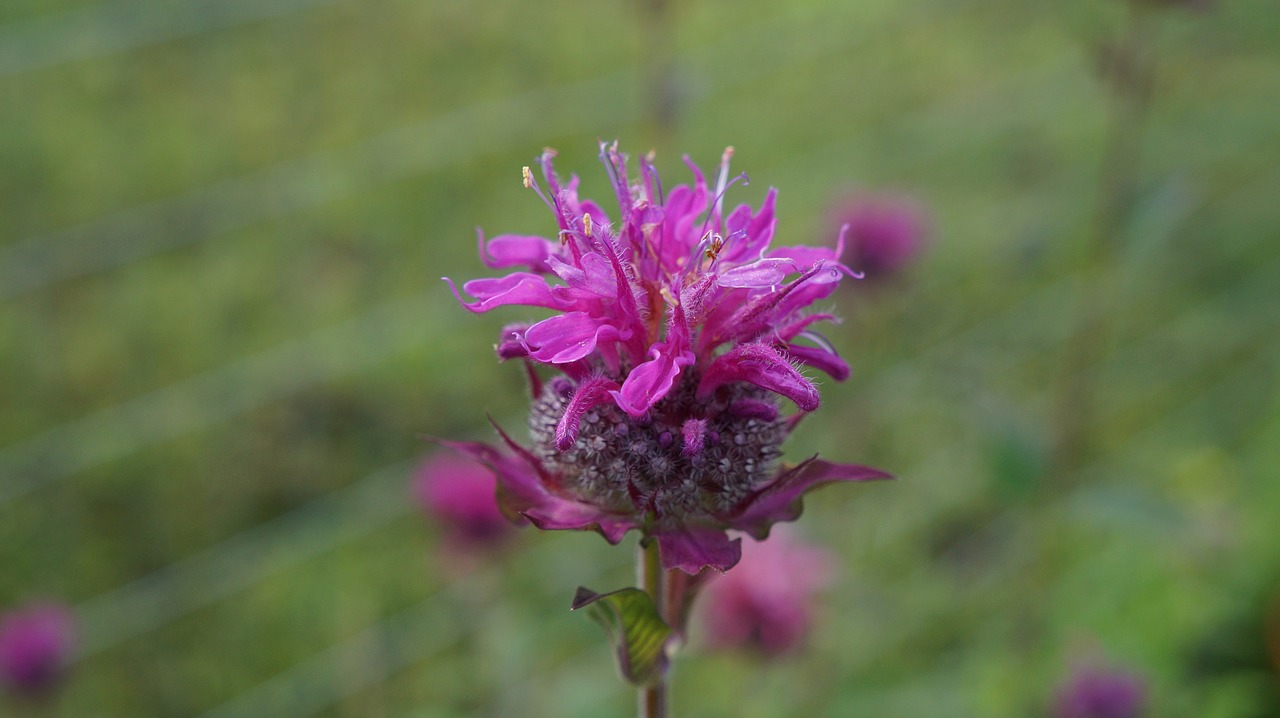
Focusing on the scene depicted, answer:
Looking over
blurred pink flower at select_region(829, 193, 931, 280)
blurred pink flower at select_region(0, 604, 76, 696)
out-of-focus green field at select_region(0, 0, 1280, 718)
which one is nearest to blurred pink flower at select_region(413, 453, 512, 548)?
out-of-focus green field at select_region(0, 0, 1280, 718)

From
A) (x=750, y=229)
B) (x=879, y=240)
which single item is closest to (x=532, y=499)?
(x=750, y=229)

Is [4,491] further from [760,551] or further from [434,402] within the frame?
[760,551]

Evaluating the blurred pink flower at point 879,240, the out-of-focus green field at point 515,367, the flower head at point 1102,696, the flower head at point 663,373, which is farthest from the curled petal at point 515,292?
the blurred pink flower at point 879,240

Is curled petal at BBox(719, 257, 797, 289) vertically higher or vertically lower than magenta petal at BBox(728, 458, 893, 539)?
higher

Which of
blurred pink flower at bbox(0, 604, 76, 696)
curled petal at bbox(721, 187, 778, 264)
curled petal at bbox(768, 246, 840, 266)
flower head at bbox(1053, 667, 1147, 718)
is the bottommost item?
flower head at bbox(1053, 667, 1147, 718)

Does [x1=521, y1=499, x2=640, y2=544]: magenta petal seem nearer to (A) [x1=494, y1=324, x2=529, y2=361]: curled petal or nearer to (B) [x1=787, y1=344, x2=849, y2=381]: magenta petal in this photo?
(A) [x1=494, y1=324, x2=529, y2=361]: curled petal

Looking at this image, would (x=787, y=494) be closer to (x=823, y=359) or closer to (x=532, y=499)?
(x=823, y=359)
